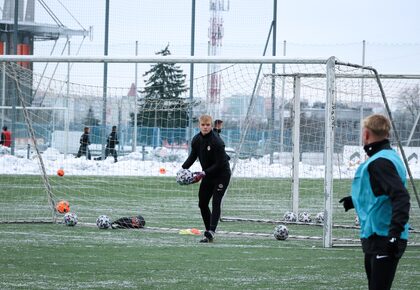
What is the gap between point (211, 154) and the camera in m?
14.1

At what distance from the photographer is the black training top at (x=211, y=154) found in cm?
1397

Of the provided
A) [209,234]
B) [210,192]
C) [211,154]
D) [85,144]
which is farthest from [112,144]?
[209,234]

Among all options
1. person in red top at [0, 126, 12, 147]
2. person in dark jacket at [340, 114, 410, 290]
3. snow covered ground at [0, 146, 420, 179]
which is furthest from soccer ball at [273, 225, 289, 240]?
person in red top at [0, 126, 12, 147]

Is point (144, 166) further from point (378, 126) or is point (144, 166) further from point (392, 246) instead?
point (392, 246)

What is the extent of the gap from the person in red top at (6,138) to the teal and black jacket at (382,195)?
26.7 metres

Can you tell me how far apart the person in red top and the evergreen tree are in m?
6.57

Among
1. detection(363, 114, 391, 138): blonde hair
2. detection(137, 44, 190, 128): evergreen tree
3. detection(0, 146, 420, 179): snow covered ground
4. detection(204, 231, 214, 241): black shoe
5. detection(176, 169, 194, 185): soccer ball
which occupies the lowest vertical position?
detection(204, 231, 214, 241): black shoe

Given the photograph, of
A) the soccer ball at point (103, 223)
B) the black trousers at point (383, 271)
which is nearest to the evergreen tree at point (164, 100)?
the soccer ball at point (103, 223)

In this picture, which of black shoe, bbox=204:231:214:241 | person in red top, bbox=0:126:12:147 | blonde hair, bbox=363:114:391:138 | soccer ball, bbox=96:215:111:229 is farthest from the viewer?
person in red top, bbox=0:126:12:147

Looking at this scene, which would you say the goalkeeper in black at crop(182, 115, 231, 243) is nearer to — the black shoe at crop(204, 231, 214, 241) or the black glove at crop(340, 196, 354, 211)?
the black shoe at crop(204, 231, 214, 241)

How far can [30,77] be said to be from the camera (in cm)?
1959

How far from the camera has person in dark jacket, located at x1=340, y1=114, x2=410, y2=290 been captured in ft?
20.5

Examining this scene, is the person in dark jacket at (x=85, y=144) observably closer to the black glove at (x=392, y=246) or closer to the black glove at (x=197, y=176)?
the black glove at (x=197, y=176)

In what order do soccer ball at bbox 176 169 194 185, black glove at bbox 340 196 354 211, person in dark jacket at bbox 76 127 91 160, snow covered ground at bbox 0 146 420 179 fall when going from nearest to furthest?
1. black glove at bbox 340 196 354 211
2. soccer ball at bbox 176 169 194 185
3. snow covered ground at bbox 0 146 420 179
4. person in dark jacket at bbox 76 127 91 160
